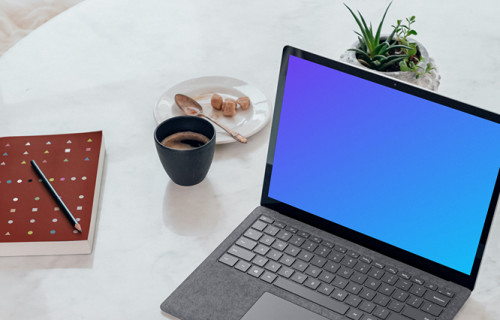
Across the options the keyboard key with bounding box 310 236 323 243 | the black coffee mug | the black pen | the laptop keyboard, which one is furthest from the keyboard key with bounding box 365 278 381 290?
the black pen

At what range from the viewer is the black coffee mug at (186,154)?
1101mm

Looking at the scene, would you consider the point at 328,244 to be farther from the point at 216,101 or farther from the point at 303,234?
the point at 216,101

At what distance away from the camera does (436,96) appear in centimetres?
90

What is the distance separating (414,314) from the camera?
925mm

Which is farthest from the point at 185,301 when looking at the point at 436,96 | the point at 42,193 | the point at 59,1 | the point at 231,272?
the point at 59,1

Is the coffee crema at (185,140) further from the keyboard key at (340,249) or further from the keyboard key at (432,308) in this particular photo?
the keyboard key at (432,308)

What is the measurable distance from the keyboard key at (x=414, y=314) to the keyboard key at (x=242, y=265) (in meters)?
0.23

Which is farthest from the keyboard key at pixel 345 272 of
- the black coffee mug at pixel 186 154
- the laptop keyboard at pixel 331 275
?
the black coffee mug at pixel 186 154

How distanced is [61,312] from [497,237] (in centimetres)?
68

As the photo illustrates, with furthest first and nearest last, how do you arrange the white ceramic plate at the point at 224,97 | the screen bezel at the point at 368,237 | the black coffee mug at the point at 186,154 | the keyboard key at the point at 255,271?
the white ceramic plate at the point at 224,97, the black coffee mug at the point at 186,154, the keyboard key at the point at 255,271, the screen bezel at the point at 368,237

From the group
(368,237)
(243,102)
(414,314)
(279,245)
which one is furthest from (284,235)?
(243,102)

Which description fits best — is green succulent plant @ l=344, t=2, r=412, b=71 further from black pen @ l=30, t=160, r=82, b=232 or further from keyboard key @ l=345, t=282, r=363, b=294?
black pen @ l=30, t=160, r=82, b=232

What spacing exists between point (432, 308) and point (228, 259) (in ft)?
0.99

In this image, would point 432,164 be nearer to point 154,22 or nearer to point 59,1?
point 154,22
